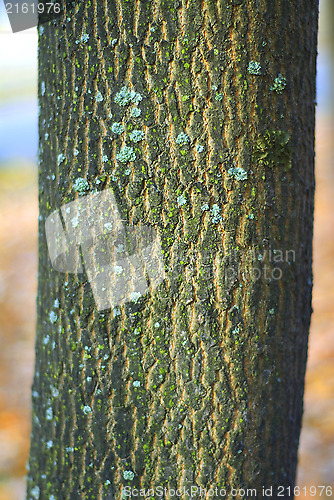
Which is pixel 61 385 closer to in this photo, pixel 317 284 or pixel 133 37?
pixel 133 37

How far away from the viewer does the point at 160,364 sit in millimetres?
1220

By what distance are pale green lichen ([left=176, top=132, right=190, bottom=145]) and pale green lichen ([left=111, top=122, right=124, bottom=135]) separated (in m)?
0.16

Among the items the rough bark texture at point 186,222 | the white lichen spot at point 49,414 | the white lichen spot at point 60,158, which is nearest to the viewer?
the rough bark texture at point 186,222

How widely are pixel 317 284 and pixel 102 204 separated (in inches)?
180

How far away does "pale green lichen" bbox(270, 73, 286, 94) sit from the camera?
1.20 m

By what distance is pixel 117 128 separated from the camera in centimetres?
118

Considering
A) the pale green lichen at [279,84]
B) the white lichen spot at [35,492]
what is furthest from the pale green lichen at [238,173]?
the white lichen spot at [35,492]

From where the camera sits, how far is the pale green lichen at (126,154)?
1175mm

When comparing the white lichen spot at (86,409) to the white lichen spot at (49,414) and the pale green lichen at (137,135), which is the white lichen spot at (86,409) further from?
the pale green lichen at (137,135)

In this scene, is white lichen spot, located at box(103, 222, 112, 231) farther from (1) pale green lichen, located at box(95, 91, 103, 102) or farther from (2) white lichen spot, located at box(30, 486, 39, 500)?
(2) white lichen spot, located at box(30, 486, 39, 500)

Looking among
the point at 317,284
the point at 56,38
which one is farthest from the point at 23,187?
the point at 56,38

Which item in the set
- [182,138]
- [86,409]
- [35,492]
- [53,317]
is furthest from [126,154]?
[35,492]

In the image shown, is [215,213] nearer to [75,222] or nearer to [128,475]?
[75,222]

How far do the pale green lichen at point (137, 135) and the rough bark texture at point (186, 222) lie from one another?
2 cm
